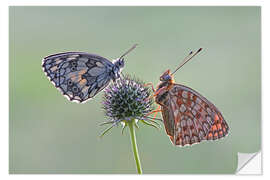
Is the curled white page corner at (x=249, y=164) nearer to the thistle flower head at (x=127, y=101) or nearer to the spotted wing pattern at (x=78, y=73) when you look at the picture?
the thistle flower head at (x=127, y=101)

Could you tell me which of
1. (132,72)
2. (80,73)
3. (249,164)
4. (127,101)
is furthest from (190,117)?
(80,73)

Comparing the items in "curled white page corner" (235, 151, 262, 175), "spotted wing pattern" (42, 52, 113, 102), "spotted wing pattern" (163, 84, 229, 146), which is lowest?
"curled white page corner" (235, 151, 262, 175)

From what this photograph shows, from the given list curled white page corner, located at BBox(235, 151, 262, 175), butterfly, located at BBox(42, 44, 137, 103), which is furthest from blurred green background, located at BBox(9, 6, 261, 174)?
butterfly, located at BBox(42, 44, 137, 103)

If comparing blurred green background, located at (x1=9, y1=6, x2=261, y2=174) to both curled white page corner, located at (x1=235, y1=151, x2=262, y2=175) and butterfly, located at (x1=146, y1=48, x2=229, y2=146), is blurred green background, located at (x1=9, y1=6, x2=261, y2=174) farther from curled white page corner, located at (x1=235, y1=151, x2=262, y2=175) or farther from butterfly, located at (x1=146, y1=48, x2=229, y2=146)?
butterfly, located at (x1=146, y1=48, x2=229, y2=146)

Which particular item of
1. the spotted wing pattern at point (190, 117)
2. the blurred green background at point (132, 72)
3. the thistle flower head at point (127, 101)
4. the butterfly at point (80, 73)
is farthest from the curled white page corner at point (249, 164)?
the butterfly at point (80, 73)

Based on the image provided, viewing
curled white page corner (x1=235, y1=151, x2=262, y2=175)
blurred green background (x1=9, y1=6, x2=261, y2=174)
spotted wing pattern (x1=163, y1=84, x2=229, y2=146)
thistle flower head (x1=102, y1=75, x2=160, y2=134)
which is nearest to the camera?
thistle flower head (x1=102, y1=75, x2=160, y2=134)

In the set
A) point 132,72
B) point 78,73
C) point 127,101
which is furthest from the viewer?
point 132,72

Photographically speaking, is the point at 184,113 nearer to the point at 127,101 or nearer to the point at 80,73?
the point at 127,101
